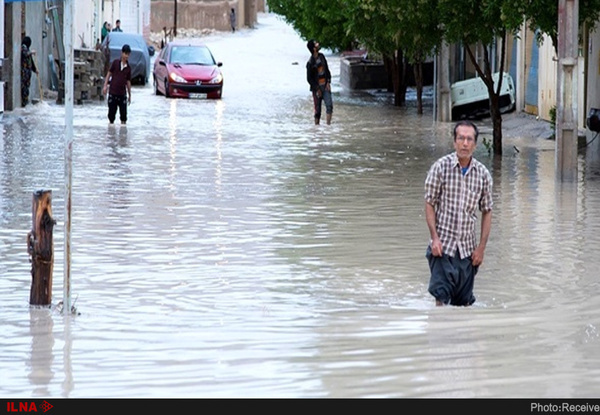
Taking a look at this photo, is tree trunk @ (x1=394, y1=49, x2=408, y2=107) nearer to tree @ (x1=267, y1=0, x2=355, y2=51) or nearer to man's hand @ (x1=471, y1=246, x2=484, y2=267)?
tree @ (x1=267, y1=0, x2=355, y2=51)

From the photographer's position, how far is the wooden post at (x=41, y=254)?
31.4 ft

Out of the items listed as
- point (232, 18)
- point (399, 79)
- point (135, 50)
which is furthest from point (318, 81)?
point (232, 18)

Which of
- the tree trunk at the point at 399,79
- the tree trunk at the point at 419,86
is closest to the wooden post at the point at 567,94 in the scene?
the tree trunk at the point at 419,86

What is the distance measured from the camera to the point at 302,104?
36.6 metres

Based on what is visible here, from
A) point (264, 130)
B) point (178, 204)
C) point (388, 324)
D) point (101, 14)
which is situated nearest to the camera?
point (388, 324)

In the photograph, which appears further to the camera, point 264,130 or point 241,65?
point 241,65

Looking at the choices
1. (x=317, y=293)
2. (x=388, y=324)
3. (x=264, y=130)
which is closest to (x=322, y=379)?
(x=388, y=324)

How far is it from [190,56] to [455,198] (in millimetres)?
31656

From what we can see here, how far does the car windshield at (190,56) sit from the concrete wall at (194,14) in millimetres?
39859

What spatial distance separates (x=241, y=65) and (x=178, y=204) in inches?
1652

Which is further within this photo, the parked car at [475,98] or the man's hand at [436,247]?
the parked car at [475,98]

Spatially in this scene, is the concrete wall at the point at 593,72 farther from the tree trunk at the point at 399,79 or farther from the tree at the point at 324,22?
the tree at the point at 324,22
